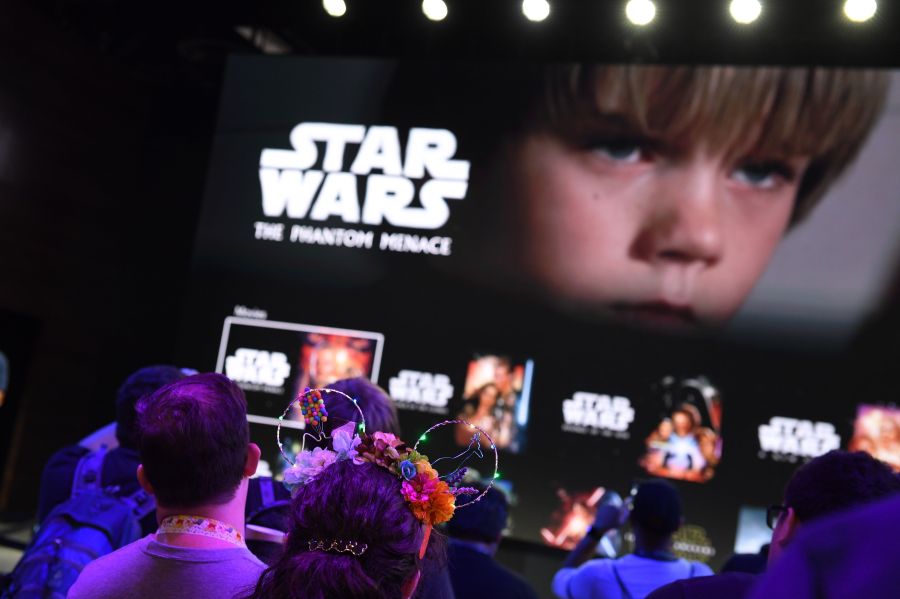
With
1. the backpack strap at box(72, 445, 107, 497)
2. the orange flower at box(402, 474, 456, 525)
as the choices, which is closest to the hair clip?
the orange flower at box(402, 474, 456, 525)

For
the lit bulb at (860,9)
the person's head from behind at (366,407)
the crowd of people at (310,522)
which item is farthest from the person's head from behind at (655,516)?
the lit bulb at (860,9)

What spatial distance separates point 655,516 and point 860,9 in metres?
4.02

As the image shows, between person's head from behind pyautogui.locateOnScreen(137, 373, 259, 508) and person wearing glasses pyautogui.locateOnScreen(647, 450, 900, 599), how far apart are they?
2.88 ft

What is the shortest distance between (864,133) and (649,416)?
78.0 inches

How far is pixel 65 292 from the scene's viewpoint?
356 inches

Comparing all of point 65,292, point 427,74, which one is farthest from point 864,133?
point 65,292

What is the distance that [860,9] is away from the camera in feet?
19.8

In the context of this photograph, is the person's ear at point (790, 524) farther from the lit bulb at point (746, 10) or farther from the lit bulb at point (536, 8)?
the lit bulb at point (536, 8)

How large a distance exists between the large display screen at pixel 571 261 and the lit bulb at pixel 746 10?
359 mm

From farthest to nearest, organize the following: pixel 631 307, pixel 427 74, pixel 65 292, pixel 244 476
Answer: pixel 65 292 < pixel 427 74 < pixel 631 307 < pixel 244 476

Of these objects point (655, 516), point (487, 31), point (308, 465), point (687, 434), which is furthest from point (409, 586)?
point (487, 31)

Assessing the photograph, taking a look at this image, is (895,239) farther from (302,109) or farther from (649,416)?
(302,109)

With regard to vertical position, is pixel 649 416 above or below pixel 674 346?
below

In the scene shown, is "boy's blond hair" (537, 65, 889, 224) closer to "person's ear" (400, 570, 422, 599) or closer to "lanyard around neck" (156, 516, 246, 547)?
"lanyard around neck" (156, 516, 246, 547)
